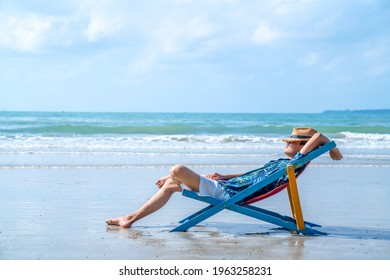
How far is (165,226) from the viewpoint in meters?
7.16

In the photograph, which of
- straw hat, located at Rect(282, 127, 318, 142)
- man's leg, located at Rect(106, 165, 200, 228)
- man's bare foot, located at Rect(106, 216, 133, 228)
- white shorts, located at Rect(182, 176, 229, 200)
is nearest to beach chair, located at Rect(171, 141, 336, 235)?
white shorts, located at Rect(182, 176, 229, 200)

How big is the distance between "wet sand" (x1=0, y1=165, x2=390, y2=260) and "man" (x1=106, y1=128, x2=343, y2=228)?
27 cm

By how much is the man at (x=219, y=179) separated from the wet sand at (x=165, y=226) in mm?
275

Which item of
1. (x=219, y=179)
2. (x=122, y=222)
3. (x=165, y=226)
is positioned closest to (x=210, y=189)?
(x=219, y=179)

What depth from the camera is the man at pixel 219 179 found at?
6.57 meters

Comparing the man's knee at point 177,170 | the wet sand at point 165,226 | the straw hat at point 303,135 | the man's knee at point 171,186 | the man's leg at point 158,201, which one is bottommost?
the wet sand at point 165,226

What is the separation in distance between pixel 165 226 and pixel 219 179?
0.78 meters

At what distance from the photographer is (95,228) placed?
272 inches

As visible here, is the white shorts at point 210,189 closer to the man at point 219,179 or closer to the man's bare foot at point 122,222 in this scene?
the man at point 219,179

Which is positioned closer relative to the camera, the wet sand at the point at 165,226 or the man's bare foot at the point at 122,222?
the wet sand at the point at 165,226

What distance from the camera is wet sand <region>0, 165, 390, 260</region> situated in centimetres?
580

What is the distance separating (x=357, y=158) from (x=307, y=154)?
33.9 ft

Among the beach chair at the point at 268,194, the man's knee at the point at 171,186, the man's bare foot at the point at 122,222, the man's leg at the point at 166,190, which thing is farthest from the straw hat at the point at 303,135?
the man's bare foot at the point at 122,222

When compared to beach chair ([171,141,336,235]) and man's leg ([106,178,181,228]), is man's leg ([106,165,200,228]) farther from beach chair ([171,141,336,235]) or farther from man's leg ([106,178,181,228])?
beach chair ([171,141,336,235])
